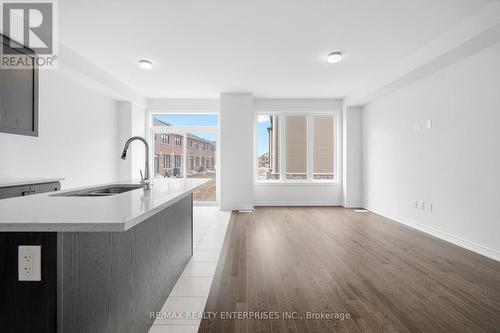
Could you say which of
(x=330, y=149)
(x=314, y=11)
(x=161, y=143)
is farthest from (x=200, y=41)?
(x=330, y=149)

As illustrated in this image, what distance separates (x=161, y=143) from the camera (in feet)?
23.4

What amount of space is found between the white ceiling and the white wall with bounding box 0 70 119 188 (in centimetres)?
77

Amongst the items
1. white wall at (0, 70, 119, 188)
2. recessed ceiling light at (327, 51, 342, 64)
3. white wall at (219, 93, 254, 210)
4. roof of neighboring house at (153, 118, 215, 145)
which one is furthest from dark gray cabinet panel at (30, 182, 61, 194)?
recessed ceiling light at (327, 51, 342, 64)

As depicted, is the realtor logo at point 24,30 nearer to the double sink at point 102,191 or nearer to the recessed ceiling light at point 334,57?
the double sink at point 102,191

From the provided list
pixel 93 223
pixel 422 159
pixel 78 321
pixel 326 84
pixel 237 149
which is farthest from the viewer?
pixel 237 149

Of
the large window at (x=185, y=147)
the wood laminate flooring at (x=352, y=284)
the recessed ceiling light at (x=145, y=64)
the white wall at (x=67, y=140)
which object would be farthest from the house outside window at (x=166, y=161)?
the wood laminate flooring at (x=352, y=284)

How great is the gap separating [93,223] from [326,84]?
5617 millimetres

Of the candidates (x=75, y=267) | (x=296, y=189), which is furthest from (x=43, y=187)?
(x=296, y=189)

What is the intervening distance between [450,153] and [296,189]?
363 centimetres

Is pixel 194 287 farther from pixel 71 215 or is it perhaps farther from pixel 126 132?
pixel 126 132

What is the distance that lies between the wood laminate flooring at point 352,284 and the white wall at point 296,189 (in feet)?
8.79

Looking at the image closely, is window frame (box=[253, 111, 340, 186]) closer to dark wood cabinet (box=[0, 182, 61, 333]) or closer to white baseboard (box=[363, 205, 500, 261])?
white baseboard (box=[363, 205, 500, 261])

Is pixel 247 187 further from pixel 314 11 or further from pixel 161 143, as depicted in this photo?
pixel 314 11

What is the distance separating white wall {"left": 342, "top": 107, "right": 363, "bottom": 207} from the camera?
263 inches
